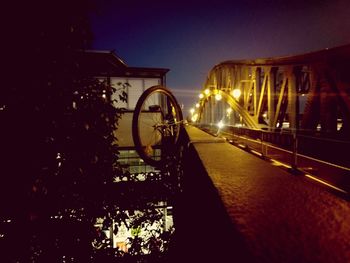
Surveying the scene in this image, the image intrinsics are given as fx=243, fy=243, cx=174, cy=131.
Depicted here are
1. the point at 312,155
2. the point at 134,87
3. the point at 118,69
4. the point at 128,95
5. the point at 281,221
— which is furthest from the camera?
the point at 134,87

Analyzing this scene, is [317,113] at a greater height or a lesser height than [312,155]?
greater

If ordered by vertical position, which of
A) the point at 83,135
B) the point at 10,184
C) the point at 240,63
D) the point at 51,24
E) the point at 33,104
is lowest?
the point at 10,184

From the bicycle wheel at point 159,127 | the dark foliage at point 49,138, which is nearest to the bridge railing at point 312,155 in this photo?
the bicycle wheel at point 159,127

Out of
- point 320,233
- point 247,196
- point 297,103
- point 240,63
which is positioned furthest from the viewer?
point 240,63

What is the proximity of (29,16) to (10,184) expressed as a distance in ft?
7.74

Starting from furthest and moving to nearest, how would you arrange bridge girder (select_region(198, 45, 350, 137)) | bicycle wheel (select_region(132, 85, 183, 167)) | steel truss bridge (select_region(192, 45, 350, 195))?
bicycle wheel (select_region(132, 85, 183, 167)), bridge girder (select_region(198, 45, 350, 137)), steel truss bridge (select_region(192, 45, 350, 195))

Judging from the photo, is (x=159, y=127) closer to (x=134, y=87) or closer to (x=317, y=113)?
(x=317, y=113)

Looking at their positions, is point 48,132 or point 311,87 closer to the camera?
point 48,132

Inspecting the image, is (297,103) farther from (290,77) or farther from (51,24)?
(51,24)

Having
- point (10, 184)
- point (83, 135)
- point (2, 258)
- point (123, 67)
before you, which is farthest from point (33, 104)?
point (123, 67)

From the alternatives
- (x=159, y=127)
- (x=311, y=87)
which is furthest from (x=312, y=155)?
(x=159, y=127)

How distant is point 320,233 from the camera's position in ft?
4.58

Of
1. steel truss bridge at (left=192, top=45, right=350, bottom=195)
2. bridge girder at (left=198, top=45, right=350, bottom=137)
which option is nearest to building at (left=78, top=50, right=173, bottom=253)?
bridge girder at (left=198, top=45, right=350, bottom=137)

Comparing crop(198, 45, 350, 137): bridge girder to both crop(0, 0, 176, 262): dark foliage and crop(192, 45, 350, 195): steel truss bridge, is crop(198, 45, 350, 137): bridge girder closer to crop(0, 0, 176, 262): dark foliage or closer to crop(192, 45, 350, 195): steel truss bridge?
crop(192, 45, 350, 195): steel truss bridge
